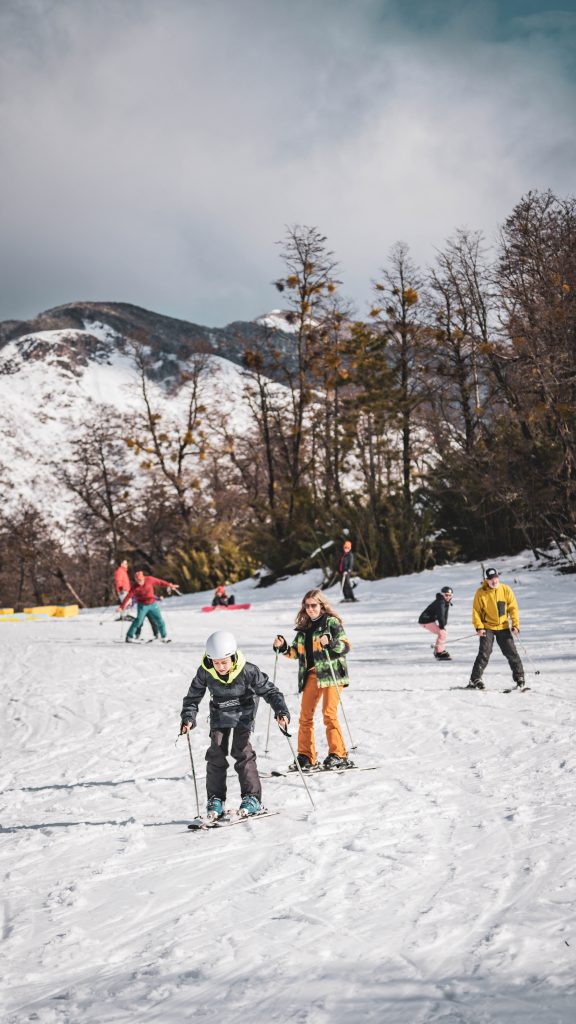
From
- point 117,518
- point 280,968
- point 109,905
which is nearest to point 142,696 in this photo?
point 109,905

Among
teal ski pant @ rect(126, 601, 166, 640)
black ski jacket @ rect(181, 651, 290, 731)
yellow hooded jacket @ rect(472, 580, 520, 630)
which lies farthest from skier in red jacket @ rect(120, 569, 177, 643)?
black ski jacket @ rect(181, 651, 290, 731)

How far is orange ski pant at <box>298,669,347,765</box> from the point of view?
674 centimetres

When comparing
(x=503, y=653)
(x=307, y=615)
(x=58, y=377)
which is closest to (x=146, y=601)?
(x=503, y=653)

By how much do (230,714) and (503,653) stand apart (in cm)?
543

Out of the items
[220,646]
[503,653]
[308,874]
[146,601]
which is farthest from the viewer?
[146,601]

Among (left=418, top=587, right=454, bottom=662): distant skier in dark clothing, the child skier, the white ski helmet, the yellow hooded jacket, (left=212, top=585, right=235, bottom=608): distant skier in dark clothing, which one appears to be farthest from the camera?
(left=212, top=585, right=235, bottom=608): distant skier in dark clothing

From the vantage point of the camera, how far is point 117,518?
37125 millimetres

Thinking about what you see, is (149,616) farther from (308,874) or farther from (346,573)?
(308,874)

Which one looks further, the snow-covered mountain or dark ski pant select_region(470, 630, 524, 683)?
the snow-covered mountain

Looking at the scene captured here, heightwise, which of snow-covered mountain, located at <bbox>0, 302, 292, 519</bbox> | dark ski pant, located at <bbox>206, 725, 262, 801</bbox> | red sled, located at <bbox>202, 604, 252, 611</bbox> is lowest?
dark ski pant, located at <bbox>206, 725, 262, 801</bbox>

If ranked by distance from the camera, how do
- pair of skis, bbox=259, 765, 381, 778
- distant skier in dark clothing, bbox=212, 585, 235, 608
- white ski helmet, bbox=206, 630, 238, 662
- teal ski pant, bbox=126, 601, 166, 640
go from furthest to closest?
distant skier in dark clothing, bbox=212, 585, 235, 608, teal ski pant, bbox=126, 601, 166, 640, pair of skis, bbox=259, 765, 381, 778, white ski helmet, bbox=206, 630, 238, 662

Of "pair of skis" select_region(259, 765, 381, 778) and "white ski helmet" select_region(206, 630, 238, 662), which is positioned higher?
"white ski helmet" select_region(206, 630, 238, 662)

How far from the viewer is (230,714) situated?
560cm

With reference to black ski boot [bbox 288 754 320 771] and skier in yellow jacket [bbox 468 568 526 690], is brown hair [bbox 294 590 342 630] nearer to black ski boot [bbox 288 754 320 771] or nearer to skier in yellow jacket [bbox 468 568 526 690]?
black ski boot [bbox 288 754 320 771]
